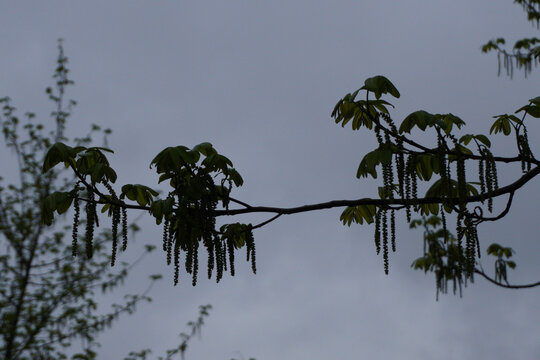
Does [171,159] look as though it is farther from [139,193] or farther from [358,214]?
[358,214]

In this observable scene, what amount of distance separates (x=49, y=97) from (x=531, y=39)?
489 inches

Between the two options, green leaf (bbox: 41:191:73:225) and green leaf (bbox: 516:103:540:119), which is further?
green leaf (bbox: 516:103:540:119)

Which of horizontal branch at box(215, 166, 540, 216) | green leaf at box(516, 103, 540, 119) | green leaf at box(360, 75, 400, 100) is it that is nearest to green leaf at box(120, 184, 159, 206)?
horizontal branch at box(215, 166, 540, 216)

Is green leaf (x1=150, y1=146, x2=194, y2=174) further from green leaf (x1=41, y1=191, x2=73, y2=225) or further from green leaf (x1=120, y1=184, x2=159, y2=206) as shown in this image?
green leaf (x1=41, y1=191, x2=73, y2=225)

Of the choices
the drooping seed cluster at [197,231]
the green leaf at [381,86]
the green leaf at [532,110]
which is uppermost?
the green leaf at [381,86]

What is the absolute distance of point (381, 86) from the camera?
4.48 m

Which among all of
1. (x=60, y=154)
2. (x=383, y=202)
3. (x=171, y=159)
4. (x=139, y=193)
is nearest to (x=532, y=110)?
(x=383, y=202)

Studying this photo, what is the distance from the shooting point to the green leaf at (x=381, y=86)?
4461mm

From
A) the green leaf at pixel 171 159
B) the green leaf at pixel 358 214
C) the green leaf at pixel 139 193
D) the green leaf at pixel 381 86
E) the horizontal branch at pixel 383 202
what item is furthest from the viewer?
the green leaf at pixel 358 214

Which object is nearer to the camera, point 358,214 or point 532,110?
point 532,110

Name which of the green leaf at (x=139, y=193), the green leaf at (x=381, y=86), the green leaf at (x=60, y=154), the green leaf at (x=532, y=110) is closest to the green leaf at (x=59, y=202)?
the green leaf at (x=60, y=154)

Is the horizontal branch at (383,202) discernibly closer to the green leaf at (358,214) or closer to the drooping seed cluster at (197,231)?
the drooping seed cluster at (197,231)

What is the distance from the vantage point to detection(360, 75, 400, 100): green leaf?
4461 mm

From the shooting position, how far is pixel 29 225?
16.3 meters
